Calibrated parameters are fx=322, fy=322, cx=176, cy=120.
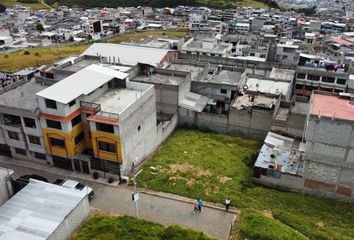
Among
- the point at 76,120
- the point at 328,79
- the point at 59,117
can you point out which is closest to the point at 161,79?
the point at 76,120

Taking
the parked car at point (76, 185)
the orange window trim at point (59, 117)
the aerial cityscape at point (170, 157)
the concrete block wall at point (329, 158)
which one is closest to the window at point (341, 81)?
the aerial cityscape at point (170, 157)

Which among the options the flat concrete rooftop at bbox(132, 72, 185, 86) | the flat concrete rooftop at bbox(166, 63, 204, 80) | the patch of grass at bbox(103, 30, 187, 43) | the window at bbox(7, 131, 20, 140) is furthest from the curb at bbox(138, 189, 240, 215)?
the patch of grass at bbox(103, 30, 187, 43)

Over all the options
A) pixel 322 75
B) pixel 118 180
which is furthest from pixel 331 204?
pixel 322 75

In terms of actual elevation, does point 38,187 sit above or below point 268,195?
above

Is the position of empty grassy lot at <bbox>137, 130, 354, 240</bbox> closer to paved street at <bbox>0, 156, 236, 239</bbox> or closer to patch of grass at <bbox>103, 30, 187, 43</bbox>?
paved street at <bbox>0, 156, 236, 239</bbox>

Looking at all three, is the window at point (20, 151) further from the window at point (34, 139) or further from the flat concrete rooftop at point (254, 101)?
the flat concrete rooftop at point (254, 101)

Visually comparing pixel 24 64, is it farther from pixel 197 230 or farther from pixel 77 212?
pixel 197 230

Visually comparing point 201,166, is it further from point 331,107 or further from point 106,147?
point 331,107
